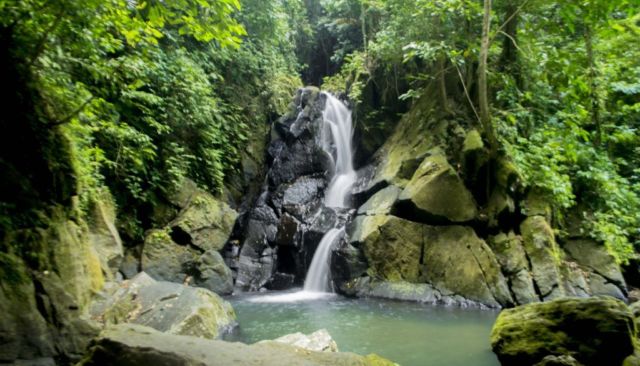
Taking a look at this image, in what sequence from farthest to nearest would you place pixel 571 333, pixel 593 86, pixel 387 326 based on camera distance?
pixel 593 86 → pixel 387 326 → pixel 571 333

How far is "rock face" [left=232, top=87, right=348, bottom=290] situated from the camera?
11.5m

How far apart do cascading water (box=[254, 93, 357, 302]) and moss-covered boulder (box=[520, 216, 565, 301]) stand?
4.78m

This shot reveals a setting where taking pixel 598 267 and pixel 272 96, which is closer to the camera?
pixel 598 267

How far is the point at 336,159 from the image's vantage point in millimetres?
14727

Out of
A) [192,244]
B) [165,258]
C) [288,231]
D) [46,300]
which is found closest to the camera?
[46,300]

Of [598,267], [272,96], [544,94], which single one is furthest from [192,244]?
[544,94]

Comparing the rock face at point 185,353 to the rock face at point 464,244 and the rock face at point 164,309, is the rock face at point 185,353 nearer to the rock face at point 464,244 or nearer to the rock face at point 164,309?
the rock face at point 164,309

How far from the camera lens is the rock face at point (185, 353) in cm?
284

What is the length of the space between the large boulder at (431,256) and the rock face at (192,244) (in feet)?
11.7

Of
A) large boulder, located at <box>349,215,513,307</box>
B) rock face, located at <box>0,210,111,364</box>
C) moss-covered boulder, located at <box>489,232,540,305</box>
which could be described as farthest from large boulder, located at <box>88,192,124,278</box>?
moss-covered boulder, located at <box>489,232,540,305</box>

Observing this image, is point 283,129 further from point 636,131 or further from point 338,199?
point 636,131

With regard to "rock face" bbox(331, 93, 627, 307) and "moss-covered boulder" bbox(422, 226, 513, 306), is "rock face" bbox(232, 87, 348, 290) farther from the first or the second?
"moss-covered boulder" bbox(422, 226, 513, 306)

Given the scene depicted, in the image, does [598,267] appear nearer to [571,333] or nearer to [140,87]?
[571,333]

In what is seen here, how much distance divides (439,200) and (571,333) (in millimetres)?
5531
